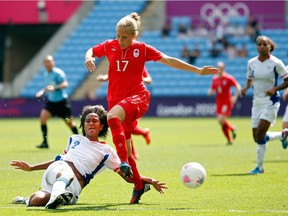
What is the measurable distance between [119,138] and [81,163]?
0.58 metres

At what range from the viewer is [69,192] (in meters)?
9.10

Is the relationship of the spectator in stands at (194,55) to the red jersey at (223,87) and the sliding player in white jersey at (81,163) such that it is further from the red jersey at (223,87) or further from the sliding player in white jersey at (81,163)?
the sliding player in white jersey at (81,163)

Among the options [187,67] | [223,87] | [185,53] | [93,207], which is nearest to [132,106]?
[187,67]

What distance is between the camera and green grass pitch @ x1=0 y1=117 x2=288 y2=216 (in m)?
9.41

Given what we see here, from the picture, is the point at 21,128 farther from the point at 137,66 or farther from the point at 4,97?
the point at 137,66

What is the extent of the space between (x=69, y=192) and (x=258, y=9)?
122 feet

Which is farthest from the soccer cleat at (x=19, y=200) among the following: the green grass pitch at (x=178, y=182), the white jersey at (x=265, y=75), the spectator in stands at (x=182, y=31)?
the spectator in stands at (x=182, y=31)

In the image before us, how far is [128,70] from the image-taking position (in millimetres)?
10398

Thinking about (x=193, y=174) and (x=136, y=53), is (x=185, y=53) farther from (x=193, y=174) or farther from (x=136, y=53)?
(x=193, y=174)

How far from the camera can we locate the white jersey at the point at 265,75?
14370 mm

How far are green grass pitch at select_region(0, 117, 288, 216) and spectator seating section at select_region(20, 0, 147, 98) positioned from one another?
2000cm

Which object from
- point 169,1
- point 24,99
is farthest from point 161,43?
point 24,99

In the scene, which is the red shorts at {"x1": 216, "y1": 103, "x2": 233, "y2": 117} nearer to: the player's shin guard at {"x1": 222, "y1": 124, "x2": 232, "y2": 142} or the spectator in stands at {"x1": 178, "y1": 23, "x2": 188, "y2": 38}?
the player's shin guard at {"x1": 222, "y1": 124, "x2": 232, "y2": 142}

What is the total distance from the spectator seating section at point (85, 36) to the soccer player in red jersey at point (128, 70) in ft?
112
